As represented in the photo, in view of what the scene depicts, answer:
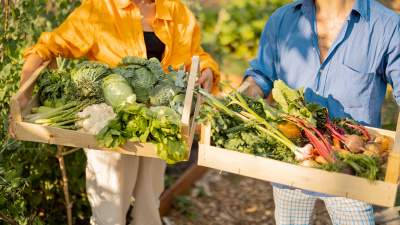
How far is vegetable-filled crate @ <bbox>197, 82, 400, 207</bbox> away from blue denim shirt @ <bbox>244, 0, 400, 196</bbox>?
0.31 meters

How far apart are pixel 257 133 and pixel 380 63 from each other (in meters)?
0.96

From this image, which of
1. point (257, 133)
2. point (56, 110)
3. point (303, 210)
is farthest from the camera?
point (303, 210)

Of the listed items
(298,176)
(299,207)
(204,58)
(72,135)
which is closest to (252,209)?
(299,207)

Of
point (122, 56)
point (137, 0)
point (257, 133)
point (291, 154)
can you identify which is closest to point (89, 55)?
point (122, 56)

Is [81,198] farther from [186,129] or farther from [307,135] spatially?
[307,135]

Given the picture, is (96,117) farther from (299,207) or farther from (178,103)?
(299,207)

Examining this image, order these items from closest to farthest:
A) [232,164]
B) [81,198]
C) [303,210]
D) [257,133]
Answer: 1. [232,164]
2. [257,133]
3. [303,210]
4. [81,198]

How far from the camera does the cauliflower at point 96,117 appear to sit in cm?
242

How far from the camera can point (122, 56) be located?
2898 mm

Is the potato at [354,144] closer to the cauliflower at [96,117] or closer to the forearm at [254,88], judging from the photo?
the forearm at [254,88]

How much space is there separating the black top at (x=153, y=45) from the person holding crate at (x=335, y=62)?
634mm

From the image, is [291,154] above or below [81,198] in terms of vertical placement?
above

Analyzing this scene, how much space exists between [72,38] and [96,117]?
2.06 feet

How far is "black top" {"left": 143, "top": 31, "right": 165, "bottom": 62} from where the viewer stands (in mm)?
2955
